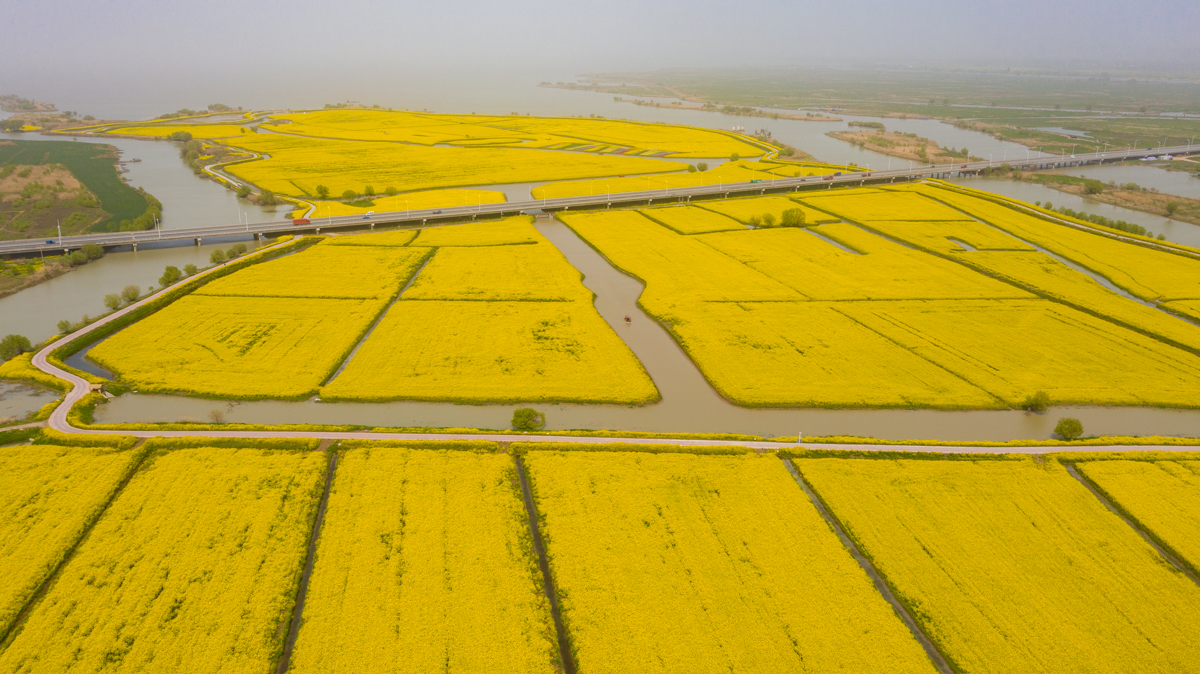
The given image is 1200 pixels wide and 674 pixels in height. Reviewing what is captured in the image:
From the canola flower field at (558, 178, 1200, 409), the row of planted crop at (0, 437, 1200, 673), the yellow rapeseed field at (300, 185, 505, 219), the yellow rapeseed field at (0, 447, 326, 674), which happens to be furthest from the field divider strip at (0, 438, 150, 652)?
the yellow rapeseed field at (300, 185, 505, 219)

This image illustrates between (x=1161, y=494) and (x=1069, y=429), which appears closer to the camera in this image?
(x=1161, y=494)

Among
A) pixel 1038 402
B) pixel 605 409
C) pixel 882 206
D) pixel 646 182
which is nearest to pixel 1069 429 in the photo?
pixel 1038 402

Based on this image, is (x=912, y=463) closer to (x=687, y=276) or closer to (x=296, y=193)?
(x=687, y=276)

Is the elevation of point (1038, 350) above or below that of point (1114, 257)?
below

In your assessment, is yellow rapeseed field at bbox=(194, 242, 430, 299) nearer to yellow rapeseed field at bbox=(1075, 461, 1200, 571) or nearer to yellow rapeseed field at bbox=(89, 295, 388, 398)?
yellow rapeseed field at bbox=(89, 295, 388, 398)

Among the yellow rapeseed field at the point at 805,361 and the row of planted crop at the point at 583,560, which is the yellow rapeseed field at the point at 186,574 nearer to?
the row of planted crop at the point at 583,560

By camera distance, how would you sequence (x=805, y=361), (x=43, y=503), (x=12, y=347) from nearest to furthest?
(x=43, y=503)
(x=12, y=347)
(x=805, y=361)

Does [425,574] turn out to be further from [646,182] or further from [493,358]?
[646,182]
